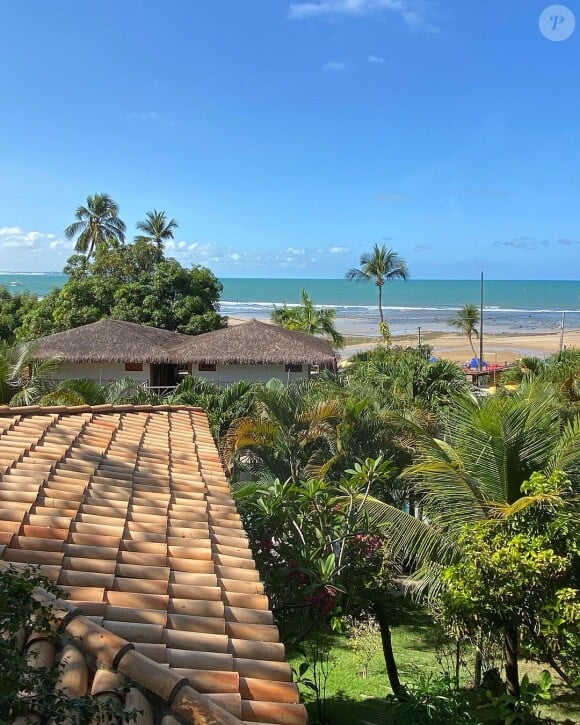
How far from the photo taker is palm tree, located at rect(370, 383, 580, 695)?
639 centimetres

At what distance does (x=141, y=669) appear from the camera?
7.60ft

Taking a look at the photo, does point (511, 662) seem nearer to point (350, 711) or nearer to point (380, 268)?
point (350, 711)

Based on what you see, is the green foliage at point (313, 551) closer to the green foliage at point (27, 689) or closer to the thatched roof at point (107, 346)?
the green foliage at point (27, 689)

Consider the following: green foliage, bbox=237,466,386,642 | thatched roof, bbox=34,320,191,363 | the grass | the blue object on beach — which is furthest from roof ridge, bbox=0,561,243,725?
the blue object on beach

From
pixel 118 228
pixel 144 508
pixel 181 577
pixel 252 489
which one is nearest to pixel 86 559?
pixel 181 577

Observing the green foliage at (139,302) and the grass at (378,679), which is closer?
the grass at (378,679)

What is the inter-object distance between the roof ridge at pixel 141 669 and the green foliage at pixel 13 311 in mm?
31849

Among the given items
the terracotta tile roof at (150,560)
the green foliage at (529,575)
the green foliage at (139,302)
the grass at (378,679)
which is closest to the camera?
the terracotta tile roof at (150,560)

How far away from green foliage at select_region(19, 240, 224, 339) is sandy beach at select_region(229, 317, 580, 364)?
19.4 m

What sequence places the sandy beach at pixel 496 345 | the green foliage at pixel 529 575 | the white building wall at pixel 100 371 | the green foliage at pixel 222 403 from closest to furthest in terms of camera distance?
the green foliage at pixel 529 575
the green foliage at pixel 222 403
the white building wall at pixel 100 371
the sandy beach at pixel 496 345

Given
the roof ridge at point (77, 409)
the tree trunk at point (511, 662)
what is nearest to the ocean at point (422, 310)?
the roof ridge at point (77, 409)

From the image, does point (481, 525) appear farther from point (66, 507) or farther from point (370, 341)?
point (370, 341)

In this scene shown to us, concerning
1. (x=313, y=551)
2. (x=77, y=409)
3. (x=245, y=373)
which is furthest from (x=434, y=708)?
(x=245, y=373)

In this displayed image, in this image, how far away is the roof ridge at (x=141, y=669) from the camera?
2221mm
